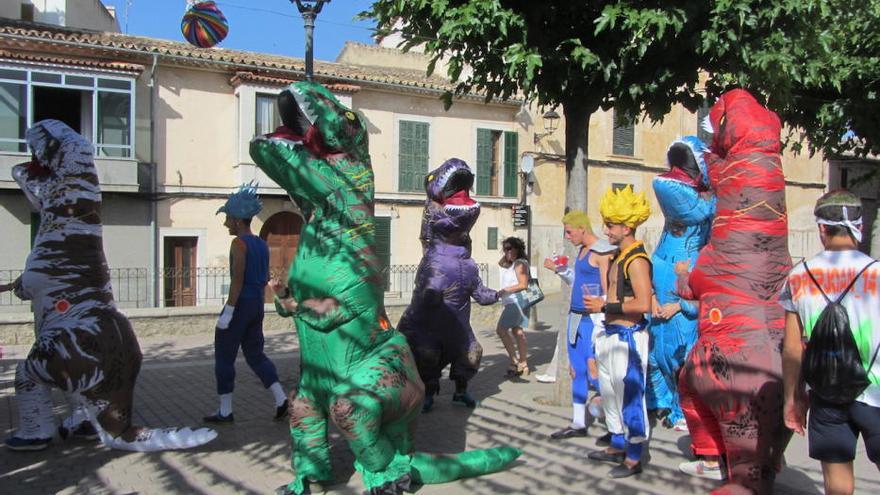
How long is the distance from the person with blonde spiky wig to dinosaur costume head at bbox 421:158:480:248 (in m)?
1.43

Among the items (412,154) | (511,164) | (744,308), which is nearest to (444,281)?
(744,308)

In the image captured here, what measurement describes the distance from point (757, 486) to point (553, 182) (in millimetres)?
17222

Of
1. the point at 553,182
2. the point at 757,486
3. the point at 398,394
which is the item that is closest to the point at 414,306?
the point at 398,394

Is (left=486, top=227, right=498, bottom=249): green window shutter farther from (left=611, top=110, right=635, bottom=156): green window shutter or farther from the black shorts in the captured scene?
the black shorts

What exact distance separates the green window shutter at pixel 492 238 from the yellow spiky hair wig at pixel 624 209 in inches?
604

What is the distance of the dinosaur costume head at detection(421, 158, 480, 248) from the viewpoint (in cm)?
564

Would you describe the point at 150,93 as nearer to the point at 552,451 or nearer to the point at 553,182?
the point at 553,182

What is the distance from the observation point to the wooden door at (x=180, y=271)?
15.7 metres

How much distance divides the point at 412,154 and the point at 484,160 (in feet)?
7.26

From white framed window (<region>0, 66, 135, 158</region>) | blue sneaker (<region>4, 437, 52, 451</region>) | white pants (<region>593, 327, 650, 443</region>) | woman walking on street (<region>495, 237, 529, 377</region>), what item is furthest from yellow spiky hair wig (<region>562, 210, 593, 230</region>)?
white framed window (<region>0, 66, 135, 158</region>)

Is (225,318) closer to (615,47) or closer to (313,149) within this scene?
(313,149)

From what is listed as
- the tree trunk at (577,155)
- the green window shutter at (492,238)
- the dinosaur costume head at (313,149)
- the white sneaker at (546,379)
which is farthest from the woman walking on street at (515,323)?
the green window shutter at (492,238)

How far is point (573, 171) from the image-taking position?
6.36 meters

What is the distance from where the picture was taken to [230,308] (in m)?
5.39
